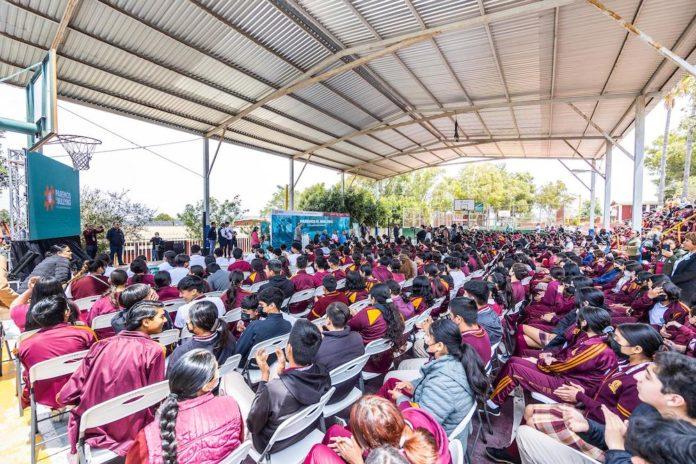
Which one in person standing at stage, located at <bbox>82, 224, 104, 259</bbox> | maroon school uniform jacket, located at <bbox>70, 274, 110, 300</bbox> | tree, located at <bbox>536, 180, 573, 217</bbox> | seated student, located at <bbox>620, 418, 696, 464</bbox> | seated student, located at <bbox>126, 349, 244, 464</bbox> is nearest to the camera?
seated student, located at <bbox>620, 418, 696, 464</bbox>

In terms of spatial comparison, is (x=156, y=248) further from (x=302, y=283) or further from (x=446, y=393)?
(x=446, y=393)

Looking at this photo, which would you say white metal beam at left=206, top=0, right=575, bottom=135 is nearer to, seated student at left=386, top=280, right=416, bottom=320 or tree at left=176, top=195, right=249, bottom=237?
tree at left=176, top=195, right=249, bottom=237

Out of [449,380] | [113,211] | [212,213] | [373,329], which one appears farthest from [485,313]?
[113,211]

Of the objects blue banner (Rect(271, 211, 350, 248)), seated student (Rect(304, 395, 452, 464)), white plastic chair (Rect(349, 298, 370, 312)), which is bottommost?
white plastic chair (Rect(349, 298, 370, 312))

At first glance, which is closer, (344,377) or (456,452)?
(456,452)

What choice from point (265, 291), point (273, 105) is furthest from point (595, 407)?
point (273, 105)

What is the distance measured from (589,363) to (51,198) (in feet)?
31.2

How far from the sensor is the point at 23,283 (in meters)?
5.54

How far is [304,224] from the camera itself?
13.7 m

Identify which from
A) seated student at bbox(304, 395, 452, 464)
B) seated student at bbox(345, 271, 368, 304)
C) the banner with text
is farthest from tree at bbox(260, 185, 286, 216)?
seated student at bbox(304, 395, 452, 464)

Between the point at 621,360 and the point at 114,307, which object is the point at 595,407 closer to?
the point at 621,360

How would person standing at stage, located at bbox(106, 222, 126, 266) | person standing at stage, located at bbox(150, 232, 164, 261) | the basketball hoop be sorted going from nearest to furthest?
the basketball hoop
person standing at stage, located at bbox(106, 222, 126, 266)
person standing at stage, located at bbox(150, 232, 164, 261)

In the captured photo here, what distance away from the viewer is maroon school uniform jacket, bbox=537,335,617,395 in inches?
84.0

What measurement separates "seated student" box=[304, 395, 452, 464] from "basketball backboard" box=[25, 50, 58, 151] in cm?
558
